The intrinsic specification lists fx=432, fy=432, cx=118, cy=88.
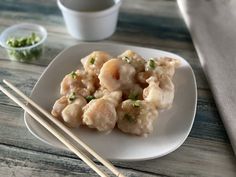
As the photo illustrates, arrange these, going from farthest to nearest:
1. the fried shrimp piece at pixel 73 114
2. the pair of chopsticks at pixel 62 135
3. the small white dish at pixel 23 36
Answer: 1. the small white dish at pixel 23 36
2. the fried shrimp piece at pixel 73 114
3. the pair of chopsticks at pixel 62 135

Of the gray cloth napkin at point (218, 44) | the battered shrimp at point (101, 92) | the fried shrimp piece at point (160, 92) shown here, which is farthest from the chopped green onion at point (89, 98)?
the gray cloth napkin at point (218, 44)

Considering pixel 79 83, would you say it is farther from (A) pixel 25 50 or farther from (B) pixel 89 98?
(A) pixel 25 50

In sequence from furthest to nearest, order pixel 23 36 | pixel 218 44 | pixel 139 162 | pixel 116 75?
pixel 23 36
pixel 218 44
pixel 116 75
pixel 139 162

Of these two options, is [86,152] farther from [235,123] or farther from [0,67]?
[0,67]

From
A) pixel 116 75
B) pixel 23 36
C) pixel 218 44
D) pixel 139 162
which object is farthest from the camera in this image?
pixel 23 36

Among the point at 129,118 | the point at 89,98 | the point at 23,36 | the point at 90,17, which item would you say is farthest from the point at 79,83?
the point at 23,36

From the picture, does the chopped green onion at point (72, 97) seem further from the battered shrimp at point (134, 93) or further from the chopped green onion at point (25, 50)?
the chopped green onion at point (25, 50)
